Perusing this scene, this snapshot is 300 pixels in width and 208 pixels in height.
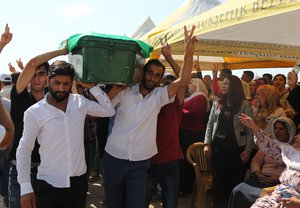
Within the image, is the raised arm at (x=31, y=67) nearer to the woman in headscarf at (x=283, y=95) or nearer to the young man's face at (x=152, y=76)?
the young man's face at (x=152, y=76)

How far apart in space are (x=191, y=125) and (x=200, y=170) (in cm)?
75

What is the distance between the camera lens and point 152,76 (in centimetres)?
324

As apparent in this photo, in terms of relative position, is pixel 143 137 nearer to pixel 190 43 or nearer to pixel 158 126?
pixel 158 126

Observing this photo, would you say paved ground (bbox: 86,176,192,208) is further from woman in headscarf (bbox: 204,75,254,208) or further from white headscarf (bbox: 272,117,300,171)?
white headscarf (bbox: 272,117,300,171)

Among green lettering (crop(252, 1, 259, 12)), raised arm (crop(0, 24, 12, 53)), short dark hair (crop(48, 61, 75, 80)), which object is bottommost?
short dark hair (crop(48, 61, 75, 80))

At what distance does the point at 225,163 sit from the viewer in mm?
4289

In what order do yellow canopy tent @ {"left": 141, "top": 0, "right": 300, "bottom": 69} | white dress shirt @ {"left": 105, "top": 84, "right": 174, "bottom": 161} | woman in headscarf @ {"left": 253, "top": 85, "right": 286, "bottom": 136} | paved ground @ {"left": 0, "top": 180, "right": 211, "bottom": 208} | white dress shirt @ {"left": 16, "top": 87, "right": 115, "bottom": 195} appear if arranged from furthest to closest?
paved ground @ {"left": 0, "top": 180, "right": 211, "bottom": 208}
woman in headscarf @ {"left": 253, "top": 85, "right": 286, "bottom": 136}
white dress shirt @ {"left": 105, "top": 84, "right": 174, "bottom": 161}
yellow canopy tent @ {"left": 141, "top": 0, "right": 300, "bottom": 69}
white dress shirt @ {"left": 16, "top": 87, "right": 115, "bottom": 195}

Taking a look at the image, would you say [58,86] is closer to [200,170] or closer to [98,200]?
[200,170]

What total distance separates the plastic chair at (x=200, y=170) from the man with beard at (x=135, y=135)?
62.1 inches

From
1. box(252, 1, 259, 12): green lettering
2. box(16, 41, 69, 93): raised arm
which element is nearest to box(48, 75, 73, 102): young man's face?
box(16, 41, 69, 93): raised arm

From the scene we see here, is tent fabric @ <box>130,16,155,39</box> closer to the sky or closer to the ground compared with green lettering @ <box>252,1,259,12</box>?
closer to the sky

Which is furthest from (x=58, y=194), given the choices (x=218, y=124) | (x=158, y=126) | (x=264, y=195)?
(x=218, y=124)

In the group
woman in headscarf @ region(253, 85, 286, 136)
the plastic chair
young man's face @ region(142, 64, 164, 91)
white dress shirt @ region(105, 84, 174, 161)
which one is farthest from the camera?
the plastic chair

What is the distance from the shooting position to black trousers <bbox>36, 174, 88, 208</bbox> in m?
2.62
